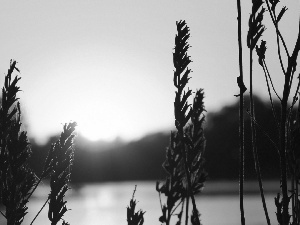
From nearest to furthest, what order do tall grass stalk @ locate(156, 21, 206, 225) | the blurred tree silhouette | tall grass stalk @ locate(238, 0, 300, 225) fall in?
tall grass stalk @ locate(238, 0, 300, 225) → tall grass stalk @ locate(156, 21, 206, 225) → the blurred tree silhouette

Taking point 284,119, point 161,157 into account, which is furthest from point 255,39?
point 161,157

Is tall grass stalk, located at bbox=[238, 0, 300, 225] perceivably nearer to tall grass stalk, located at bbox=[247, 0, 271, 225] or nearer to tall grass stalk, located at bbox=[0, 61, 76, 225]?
tall grass stalk, located at bbox=[247, 0, 271, 225]

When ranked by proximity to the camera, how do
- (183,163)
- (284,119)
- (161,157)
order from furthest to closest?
(161,157), (183,163), (284,119)

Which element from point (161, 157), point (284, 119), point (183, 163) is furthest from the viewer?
point (161, 157)

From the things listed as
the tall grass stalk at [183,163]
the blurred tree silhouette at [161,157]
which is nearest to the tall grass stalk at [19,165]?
the tall grass stalk at [183,163]

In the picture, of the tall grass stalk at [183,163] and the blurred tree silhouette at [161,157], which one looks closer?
the tall grass stalk at [183,163]

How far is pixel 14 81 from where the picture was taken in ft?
10.1

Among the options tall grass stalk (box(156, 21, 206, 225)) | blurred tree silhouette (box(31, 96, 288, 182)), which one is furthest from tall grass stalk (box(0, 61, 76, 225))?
blurred tree silhouette (box(31, 96, 288, 182))

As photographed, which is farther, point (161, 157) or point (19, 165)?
point (161, 157)

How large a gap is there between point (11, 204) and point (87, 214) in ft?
90.9

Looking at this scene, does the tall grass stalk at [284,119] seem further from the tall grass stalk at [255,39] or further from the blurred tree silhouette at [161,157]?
the blurred tree silhouette at [161,157]

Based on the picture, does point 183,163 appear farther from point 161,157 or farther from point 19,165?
point 161,157

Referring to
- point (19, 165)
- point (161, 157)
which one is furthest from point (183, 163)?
point (161, 157)

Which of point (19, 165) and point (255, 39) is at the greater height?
point (255, 39)
